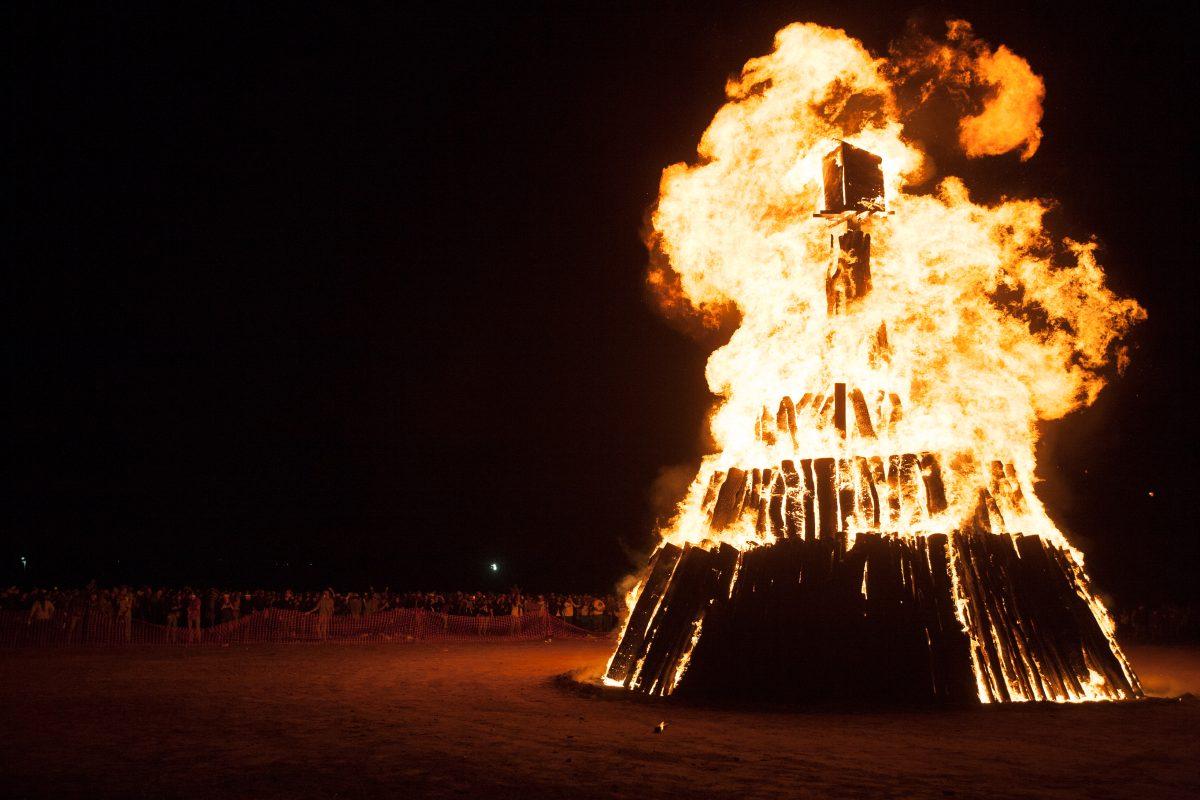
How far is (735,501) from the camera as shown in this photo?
679 inches

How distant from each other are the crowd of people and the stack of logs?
17.9 metres

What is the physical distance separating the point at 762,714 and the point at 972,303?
10.1 meters

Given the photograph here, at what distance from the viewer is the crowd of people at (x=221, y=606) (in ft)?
88.1

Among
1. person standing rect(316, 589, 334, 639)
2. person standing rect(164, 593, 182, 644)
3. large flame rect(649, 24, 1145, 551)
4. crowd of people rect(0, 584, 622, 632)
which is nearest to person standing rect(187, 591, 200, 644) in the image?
crowd of people rect(0, 584, 622, 632)

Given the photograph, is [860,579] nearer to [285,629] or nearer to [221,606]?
[285,629]

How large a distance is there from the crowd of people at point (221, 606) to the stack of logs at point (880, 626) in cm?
1785

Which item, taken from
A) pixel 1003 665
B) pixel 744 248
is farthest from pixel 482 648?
pixel 1003 665

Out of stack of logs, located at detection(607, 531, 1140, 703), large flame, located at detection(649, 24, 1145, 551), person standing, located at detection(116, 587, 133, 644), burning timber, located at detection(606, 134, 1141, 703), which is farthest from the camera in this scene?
person standing, located at detection(116, 587, 133, 644)

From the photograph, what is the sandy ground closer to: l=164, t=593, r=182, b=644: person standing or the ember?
the ember

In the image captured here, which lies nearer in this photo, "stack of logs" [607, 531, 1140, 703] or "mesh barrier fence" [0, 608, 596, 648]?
"stack of logs" [607, 531, 1140, 703]

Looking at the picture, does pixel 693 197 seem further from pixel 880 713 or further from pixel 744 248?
pixel 880 713

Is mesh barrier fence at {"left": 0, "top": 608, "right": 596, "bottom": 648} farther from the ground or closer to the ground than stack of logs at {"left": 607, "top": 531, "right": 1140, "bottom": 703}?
closer to the ground

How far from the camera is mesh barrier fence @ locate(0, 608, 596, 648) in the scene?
2592 centimetres

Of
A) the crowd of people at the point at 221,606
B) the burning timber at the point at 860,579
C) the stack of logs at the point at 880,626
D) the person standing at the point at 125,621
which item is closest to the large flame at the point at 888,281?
the burning timber at the point at 860,579
